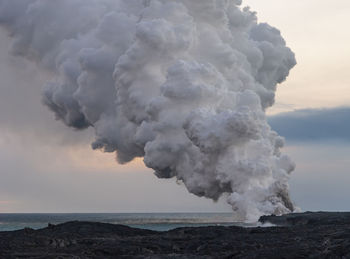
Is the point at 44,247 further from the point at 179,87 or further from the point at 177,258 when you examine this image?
the point at 179,87

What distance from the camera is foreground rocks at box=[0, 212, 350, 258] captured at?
51.3 metres

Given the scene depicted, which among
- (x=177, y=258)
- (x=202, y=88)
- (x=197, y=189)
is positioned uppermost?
(x=202, y=88)

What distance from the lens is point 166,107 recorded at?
387 ft

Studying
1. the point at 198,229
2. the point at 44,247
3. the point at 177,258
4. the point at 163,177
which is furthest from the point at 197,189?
the point at 177,258

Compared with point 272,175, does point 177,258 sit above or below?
below

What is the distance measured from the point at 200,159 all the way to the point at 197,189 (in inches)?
226

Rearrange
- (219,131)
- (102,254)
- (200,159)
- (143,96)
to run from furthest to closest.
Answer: (143,96) < (200,159) < (219,131) < (102,254)

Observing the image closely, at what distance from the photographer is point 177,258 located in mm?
51562

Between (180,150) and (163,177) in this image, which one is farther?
(163,177)

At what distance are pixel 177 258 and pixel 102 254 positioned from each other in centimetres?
770

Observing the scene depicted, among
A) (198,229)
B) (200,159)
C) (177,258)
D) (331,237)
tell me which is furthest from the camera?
(200,159)

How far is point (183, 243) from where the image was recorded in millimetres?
65250

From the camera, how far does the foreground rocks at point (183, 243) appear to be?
51.3 meters

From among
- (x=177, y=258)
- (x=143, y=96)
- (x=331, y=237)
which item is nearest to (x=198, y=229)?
(x=331, y=237)
